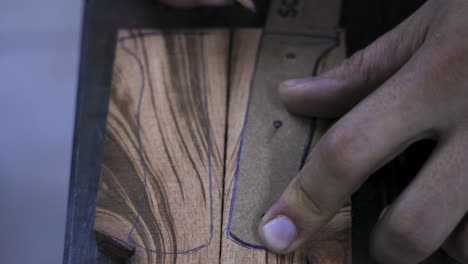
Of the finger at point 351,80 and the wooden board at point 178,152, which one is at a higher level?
the finger at point 351,80

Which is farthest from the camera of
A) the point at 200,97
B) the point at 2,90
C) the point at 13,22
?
the point at 13,22

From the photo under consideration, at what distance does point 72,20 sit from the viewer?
231 centimetres

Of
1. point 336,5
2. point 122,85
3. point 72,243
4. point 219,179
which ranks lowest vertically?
point 72,243

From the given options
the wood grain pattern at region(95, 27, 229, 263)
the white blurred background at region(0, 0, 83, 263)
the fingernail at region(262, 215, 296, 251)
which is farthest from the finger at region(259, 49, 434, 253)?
the white blurred background at region(0, 0, 83, 263)

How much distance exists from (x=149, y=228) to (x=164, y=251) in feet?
0.19

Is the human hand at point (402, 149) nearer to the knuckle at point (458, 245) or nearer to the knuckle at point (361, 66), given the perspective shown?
the knuckle at point (458, 245)

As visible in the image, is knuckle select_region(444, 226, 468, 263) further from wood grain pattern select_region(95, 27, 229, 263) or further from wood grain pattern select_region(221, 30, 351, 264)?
wood grain pattern select_region(95, 27, 229, 263)

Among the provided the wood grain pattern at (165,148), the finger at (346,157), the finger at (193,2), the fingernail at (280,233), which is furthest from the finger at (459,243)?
the finger at (193,2)

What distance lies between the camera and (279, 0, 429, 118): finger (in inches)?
44.3

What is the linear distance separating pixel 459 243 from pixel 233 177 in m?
0.42

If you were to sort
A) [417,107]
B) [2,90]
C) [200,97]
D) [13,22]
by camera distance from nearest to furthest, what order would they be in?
[417,107], [200,97], [2,90], [13,22]

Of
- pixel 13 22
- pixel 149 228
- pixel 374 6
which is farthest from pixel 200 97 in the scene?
pixel 13 22

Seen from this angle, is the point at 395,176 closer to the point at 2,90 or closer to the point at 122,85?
the point at 122,85

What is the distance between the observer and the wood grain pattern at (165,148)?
1.04 m
